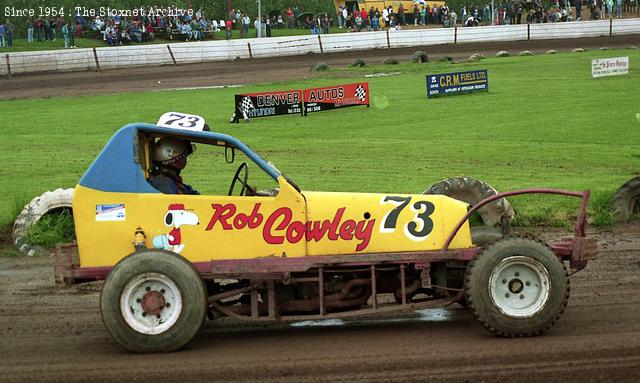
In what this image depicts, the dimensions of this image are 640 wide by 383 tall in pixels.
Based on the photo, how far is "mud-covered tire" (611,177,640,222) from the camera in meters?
12.7

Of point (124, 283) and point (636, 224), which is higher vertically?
point (124, 283)

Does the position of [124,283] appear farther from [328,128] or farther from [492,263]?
[328,128]

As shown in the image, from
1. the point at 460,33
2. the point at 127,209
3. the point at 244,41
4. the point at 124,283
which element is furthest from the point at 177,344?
the point at 460,33

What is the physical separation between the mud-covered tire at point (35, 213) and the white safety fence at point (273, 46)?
31.2 metres

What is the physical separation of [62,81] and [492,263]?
33.1 meters

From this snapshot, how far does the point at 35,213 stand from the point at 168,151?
14.0 ft

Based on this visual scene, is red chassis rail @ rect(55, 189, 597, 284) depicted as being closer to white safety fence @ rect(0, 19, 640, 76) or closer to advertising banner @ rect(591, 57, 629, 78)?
advertising banner @ rect(591, 57, 629, 78)

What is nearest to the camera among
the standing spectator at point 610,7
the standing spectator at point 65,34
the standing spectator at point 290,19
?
the standing spectator at point 65,34

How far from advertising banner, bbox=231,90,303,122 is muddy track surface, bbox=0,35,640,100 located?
982cm

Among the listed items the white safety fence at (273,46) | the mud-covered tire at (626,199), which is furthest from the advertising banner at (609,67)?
the mud-covered tire at (626,199)

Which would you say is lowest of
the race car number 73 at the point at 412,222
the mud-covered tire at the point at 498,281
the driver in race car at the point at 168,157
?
the mud-covered tire at the point at 498,281

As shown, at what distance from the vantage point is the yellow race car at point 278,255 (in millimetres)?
7598

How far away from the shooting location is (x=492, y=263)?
25.0ft

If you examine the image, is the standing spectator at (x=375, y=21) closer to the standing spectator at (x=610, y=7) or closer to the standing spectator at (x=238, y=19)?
the standing spectator at (x=238, y=19)
